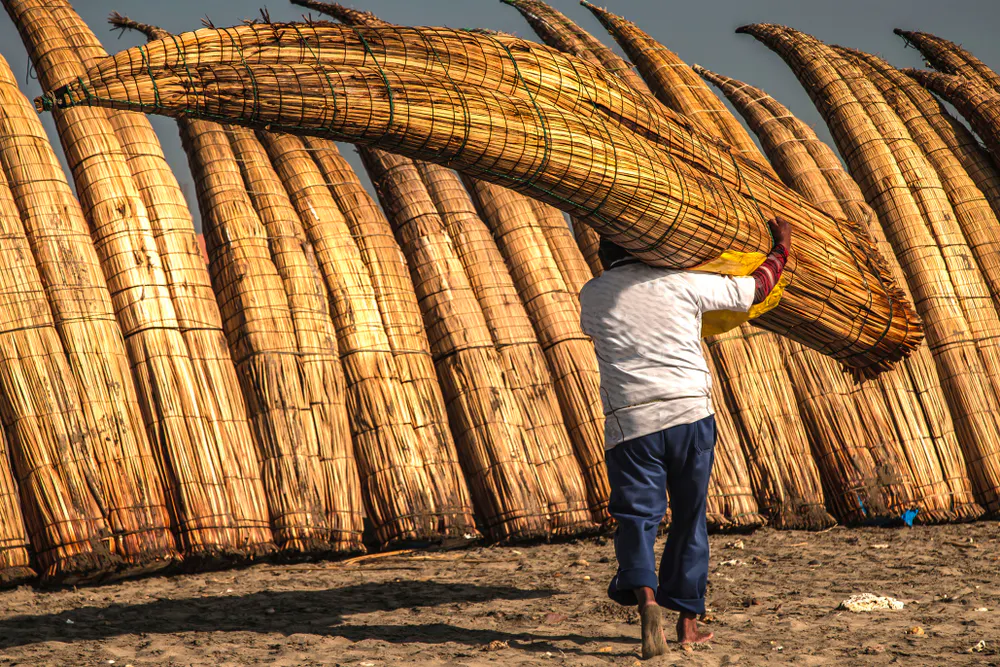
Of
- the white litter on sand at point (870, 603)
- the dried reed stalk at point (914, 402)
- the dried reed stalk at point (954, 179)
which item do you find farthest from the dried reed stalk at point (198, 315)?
the dried reed stalk at point (954, 179)

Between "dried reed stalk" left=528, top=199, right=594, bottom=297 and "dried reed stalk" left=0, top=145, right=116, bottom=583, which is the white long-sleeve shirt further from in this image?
"dried reed stalk" left=0, top=145, right=116, bottom=583

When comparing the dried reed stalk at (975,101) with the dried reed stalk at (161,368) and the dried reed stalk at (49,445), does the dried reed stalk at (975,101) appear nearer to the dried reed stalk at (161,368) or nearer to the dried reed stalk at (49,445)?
the dried reed stalk at (161,368)

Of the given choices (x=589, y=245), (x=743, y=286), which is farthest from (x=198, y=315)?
(x=743, y=286)

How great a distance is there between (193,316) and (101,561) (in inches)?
47.7

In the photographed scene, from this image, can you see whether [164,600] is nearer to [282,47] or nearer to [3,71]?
[282,47]

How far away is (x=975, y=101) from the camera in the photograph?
6234 mm

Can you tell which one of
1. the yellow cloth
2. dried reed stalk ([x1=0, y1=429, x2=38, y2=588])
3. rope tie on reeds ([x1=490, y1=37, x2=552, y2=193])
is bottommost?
dried reed stalk ([x1=0, y1=429, x2=38, y2=588])

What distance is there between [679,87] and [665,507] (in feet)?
12.2

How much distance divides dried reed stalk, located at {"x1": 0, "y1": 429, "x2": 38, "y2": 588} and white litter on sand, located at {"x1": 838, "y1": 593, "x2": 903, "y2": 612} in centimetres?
346

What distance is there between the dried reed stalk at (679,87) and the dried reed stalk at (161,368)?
332 centimetres

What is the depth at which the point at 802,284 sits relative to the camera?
3865 millimetres

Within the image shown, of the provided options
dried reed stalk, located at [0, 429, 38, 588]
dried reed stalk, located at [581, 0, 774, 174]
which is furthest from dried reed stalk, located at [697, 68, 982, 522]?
dried reed stalk, located at [0, 429, 38, 588]

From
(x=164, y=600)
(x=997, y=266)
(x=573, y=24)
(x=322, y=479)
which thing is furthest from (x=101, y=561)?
(x=997, y=266)

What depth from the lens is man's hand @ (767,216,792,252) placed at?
3.63 m
